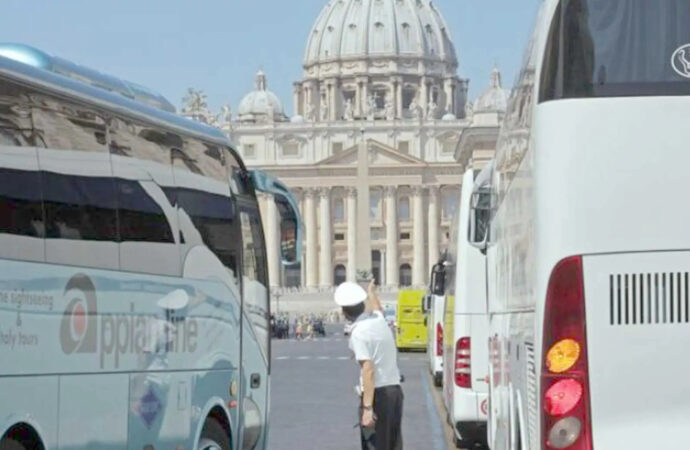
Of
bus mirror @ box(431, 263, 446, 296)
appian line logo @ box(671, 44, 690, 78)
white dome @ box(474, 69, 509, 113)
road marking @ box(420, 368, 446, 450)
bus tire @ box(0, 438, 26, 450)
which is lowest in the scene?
road marking @ box(420, 368, 446, 450)

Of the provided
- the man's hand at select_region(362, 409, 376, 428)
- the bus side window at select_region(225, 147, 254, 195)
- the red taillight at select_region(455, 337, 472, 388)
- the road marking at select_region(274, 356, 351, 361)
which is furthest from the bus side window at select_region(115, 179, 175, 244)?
the road marking at select_region(274, 356, 351, 361)

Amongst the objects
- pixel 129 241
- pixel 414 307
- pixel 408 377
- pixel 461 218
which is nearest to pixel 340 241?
pixel 414 307

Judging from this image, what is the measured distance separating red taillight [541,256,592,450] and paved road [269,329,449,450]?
29.7 feet

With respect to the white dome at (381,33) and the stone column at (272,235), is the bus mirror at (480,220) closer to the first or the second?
the stone column at (272,235)

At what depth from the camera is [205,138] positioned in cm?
996

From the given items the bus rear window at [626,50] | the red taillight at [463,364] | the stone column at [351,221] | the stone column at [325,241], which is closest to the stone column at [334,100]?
the stone column at [325,241]

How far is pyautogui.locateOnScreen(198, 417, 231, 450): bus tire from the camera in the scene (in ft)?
31.3

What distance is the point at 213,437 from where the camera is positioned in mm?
9734

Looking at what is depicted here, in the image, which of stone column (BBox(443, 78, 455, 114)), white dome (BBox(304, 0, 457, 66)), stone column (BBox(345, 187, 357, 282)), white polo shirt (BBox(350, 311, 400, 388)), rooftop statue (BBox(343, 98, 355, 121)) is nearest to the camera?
white polo shirt (BBox(350, 311, 400, 388))

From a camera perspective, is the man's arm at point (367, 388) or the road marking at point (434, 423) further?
the road marking at point (434, 423)

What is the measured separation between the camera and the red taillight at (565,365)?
6.46m

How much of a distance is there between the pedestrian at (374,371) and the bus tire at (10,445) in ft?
10.7

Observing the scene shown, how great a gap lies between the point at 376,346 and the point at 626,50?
437cm

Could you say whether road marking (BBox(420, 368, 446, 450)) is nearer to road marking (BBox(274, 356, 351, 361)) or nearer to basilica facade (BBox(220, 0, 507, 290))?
road marking (BBox(274, 356, 351, 361))
